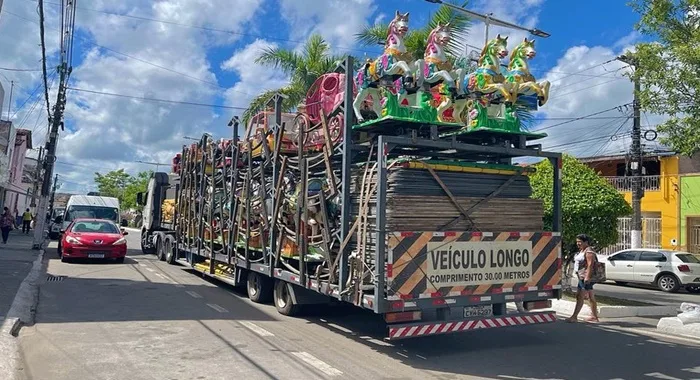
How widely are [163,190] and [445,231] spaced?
50.2 ft

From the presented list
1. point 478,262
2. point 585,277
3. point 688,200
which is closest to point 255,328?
point 478,262

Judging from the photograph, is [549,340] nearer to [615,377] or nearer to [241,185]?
[615,377]

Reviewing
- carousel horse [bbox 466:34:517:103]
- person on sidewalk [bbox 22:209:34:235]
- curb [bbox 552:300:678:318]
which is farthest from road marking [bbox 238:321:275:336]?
person on sidewalk [bbox 22:209:34:235]

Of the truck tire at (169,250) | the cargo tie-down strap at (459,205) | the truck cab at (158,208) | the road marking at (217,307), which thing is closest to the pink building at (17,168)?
the truck cab at (158,208)

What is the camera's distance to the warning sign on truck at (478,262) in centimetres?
705

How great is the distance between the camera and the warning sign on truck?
23.1ft

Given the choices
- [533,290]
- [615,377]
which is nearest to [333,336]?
[533,290]

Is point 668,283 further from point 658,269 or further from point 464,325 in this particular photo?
point 464,325

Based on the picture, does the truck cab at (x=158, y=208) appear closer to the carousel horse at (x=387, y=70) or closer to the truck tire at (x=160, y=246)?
the truck tire at (x=160, y=246)

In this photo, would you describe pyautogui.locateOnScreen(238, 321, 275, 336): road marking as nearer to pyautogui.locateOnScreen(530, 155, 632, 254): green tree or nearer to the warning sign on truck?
the warning sign on truck

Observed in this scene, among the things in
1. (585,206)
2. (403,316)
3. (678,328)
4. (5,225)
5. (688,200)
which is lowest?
(678,328)

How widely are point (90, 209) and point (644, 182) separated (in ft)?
80.8

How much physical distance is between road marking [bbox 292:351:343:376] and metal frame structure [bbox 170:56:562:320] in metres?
0.80

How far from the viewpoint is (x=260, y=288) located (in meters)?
10.9
